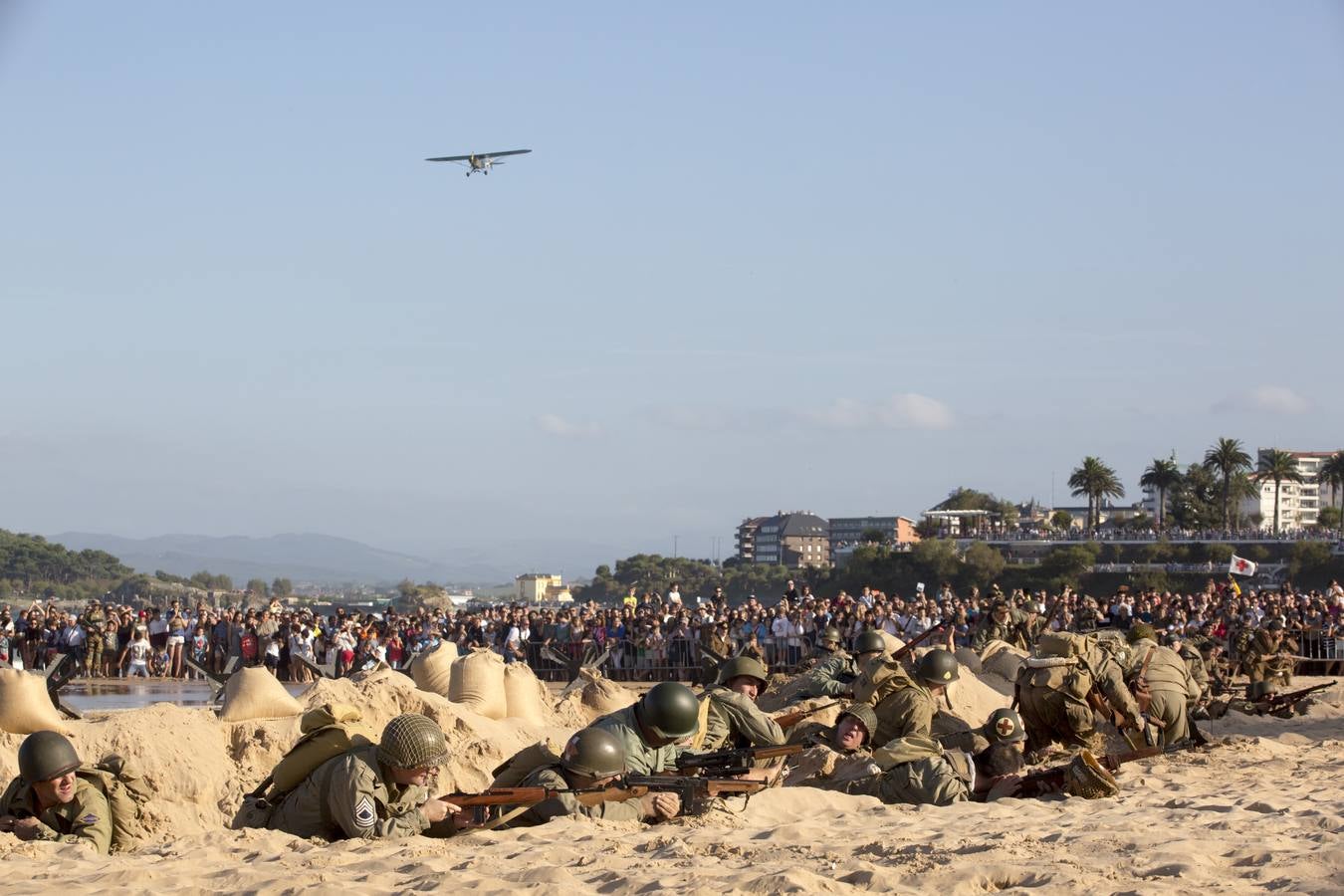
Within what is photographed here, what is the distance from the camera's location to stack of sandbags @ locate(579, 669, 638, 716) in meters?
17.4

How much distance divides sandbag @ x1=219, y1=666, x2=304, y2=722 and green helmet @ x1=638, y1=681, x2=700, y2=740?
5179mm

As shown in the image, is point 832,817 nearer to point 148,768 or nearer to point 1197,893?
point 1197,893

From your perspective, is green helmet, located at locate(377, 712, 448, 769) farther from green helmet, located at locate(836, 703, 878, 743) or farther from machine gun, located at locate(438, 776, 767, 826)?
green helmet, located at locate(836, 703, 878, 743)

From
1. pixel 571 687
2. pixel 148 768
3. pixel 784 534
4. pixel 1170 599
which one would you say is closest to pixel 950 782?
pixel 148 768

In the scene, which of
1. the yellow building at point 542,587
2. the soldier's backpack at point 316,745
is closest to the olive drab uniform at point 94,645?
the soldier's backpack at point 316,745

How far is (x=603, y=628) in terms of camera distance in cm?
2745

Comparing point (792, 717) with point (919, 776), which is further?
point (792, 717)

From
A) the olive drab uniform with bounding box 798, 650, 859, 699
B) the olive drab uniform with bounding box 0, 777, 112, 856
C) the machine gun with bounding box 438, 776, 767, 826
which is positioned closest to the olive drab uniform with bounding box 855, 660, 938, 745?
the olive drab uniform with bounding box 798, 650, 859, 699

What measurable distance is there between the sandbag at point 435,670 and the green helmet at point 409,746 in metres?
7.98

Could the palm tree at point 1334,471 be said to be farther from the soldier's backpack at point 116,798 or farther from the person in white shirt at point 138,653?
the soldier's backpack at point 116,798

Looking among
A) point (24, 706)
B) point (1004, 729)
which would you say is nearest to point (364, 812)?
point (1004, 729)

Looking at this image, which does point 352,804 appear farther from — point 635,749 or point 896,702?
point 896,702

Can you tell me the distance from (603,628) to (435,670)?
448 inches

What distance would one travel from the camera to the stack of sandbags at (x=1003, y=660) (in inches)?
688
